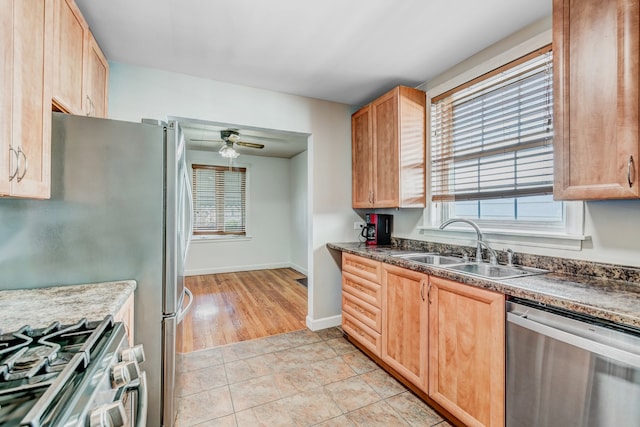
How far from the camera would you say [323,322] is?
310 cm

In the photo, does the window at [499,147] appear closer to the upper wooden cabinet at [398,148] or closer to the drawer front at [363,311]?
the upper wooden cabinet at [398,148]

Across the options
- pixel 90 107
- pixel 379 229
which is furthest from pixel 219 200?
pixel 90 107

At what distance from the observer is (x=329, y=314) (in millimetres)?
3148

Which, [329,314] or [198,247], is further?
[198,247]

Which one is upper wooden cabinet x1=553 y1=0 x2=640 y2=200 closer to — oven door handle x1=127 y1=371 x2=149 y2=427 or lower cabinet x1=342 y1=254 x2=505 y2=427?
lower cabinet x1=342 y1=254 x2=505 y2=427

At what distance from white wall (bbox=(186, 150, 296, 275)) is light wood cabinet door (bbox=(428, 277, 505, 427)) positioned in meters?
4.62

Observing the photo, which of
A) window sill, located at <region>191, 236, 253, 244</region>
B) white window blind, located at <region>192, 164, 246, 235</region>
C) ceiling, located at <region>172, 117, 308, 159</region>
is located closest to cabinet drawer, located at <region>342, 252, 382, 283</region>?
ceiling, located at <region>172, 117, 308, 159</region>

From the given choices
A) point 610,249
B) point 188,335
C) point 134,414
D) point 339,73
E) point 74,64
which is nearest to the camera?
point 134,414

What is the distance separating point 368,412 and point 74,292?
178 cm

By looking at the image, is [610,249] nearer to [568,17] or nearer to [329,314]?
[568,17]

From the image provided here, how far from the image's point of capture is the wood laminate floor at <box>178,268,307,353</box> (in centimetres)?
296

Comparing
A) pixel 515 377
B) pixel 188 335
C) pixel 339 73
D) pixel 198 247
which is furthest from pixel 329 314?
pixel 198 247

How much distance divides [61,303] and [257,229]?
4.75m

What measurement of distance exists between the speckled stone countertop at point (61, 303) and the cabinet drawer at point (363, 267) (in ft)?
5.41
